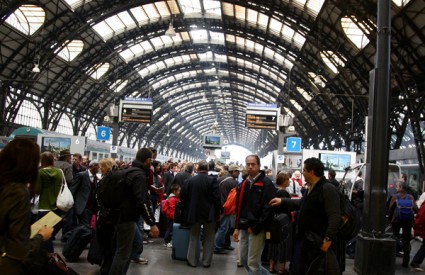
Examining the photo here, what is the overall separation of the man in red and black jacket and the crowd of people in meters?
0.01

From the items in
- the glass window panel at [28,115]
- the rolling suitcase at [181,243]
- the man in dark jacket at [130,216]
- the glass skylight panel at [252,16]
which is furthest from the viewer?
the glass window panel at [28,115]

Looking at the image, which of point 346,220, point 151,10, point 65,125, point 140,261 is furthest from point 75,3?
point 346,220

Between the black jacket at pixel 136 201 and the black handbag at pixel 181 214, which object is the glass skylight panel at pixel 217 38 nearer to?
the black handbag at pixel 181 214

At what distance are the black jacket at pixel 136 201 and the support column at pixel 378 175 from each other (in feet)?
13.2

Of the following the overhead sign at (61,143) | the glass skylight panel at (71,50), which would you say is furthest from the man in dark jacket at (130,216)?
the glass skylight panel at (71,50)

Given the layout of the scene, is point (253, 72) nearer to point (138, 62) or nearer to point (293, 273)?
point (138, 62)

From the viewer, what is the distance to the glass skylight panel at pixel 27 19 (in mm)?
24125

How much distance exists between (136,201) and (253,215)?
148cm

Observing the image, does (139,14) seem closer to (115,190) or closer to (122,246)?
(115,190)

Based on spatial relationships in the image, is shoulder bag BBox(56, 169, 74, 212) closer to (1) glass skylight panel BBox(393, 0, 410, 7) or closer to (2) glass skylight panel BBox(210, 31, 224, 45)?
(1) glass skylight panel BBox(393, 0, 410, 7)

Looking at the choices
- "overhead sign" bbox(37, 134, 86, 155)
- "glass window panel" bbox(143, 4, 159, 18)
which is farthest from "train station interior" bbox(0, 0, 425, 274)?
"overhead sign" bbox(37, 134, 86, 155)

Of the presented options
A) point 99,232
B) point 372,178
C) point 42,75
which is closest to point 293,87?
point 42,75

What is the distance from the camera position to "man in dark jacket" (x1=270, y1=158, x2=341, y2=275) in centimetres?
427

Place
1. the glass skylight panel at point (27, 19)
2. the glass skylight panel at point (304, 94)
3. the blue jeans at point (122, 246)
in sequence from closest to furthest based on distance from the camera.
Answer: the blue jeans at point (122, 246)
the glass skylight panel at point (27, 19)
the glass skylight panel at point (304, 94)
